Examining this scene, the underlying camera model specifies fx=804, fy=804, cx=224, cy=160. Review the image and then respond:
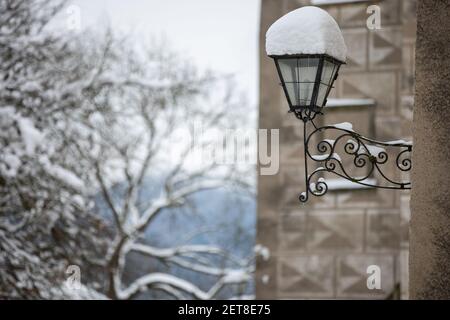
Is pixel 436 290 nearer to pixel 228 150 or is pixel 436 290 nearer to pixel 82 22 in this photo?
pixel 82 22

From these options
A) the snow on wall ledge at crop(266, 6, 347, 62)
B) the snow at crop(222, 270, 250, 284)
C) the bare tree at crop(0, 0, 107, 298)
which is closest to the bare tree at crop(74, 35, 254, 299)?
the snow at crop(222, 270, 250, 284)

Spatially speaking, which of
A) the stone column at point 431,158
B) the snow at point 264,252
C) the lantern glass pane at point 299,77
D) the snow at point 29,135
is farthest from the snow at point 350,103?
the stone column at point 431,158

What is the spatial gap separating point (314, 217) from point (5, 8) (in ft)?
14.5

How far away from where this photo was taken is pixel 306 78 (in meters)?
3.96

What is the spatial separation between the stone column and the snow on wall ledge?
484 mm

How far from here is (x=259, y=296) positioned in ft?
29.7

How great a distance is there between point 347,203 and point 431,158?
18.0 ft

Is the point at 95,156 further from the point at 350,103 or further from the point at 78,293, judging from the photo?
the point at 350,103

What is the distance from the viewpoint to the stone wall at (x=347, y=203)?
891 centimetres

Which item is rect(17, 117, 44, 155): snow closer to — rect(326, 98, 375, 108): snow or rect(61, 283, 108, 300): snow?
rect(61, 283, 108, 300): snow

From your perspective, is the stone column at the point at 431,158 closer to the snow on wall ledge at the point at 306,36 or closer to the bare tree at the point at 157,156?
the snow on wall ledge at the point at 306,36

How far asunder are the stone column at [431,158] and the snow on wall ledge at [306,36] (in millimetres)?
484
